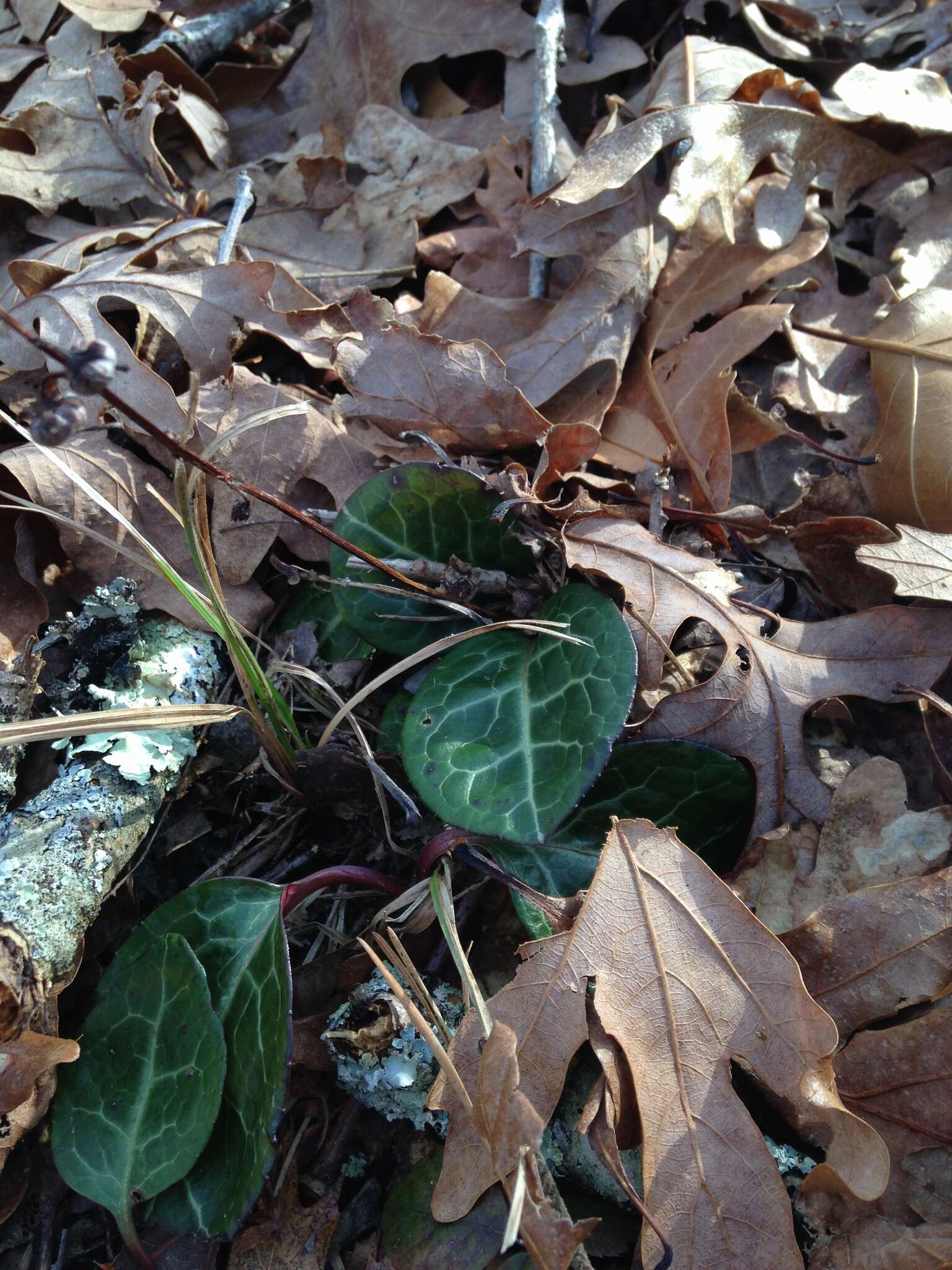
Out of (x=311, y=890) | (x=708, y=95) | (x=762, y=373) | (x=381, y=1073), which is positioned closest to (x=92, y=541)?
(x=311, y=890)

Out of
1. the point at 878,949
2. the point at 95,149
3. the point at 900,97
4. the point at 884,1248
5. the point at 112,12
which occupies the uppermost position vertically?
the point at 112,12

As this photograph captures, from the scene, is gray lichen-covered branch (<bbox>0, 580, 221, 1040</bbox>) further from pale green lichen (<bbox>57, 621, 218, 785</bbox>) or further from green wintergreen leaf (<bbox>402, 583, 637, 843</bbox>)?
green wintergreen leaf (<bbox>402, 583, 637, 843</bbox>)

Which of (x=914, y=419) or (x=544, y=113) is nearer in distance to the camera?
(x=914, y=419)

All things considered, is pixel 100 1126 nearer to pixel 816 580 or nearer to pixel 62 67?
pixel 816 580

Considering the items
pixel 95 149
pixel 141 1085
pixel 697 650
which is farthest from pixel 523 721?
pixel 95 149

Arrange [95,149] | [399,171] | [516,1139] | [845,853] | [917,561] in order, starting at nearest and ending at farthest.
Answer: [516,1139] → [845,853] → [917,561] → [95,149] → [399,171]

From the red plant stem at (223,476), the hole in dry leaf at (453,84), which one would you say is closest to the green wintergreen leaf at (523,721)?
the red plant stem at (223,476)

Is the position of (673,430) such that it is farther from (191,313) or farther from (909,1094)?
(909,1094)
